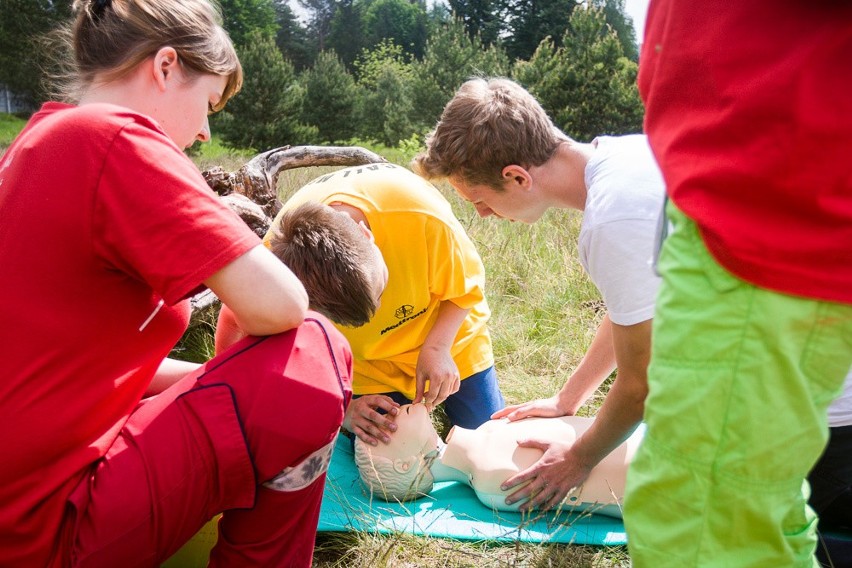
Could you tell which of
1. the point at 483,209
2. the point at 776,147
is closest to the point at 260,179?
the point at 483,209

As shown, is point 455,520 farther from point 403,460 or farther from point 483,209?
point 483,209

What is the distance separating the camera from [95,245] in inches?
Result: 51.3

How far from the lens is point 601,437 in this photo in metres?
1.92

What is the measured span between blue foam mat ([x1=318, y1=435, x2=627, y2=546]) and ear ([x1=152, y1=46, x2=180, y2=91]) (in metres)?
1.30

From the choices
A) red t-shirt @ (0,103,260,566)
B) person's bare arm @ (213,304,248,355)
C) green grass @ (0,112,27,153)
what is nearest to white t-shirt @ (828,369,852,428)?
red t-shirt @ (0,103,260,566)

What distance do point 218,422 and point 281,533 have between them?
311 mm

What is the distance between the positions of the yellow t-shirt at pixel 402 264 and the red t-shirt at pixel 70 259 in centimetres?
96

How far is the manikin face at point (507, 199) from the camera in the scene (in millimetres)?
2207

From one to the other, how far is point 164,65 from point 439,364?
131cm

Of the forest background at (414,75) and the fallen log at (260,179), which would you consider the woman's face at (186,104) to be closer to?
the fallen log at (260,179)

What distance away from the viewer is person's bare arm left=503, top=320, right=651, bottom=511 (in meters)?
1.72

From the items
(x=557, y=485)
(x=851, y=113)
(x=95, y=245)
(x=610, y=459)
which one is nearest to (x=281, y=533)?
(x=95, y=245)

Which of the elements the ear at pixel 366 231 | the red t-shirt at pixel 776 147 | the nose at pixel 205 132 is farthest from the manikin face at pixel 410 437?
the red t-shirt at pixel 776 147

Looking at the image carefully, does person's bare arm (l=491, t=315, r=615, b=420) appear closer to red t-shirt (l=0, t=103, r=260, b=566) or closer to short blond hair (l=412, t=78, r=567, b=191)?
short blond hair (l=412, t=78, r=567, b=191)
